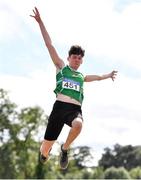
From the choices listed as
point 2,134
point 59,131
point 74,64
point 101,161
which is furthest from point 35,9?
point 101,161

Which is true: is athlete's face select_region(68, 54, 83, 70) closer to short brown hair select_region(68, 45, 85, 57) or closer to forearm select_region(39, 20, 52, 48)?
short brown hair select_region(68, 45, 85, 57)

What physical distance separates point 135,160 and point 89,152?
13.6 m

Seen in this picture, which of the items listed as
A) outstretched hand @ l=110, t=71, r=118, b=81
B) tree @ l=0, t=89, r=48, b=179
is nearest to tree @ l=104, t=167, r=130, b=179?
tree @ l=0, t=89, r=48, b=179

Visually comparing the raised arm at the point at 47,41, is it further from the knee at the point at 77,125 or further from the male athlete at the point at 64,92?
the knee at the point at 77,125

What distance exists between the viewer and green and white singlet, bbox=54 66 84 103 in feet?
39.9

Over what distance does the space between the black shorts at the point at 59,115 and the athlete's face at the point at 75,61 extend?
77cm

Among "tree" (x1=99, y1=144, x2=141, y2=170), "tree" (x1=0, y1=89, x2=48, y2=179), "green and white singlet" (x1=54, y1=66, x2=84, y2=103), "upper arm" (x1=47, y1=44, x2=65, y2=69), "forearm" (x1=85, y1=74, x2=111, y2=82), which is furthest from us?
"tree" (x1=99, y1=144, x2=141, y2=170)

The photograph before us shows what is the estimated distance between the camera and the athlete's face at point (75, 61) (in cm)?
1214

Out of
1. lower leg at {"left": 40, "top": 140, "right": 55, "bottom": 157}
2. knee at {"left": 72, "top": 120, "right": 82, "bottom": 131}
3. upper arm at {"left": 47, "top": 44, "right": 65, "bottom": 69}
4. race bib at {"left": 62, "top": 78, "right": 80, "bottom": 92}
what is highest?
upper arm at {"left": 47, "top": 44, "right": 65, "bottom": 69}

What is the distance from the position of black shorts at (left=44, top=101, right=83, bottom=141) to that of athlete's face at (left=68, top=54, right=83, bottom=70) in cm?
77

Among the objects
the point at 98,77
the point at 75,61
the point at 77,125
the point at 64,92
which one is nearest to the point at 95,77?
the point at 98,77

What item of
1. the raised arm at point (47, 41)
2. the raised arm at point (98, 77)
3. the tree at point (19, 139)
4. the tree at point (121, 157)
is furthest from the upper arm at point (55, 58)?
the tree at point (121, 157)

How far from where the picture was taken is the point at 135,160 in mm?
152625

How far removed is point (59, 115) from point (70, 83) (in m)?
Result: 0.65
